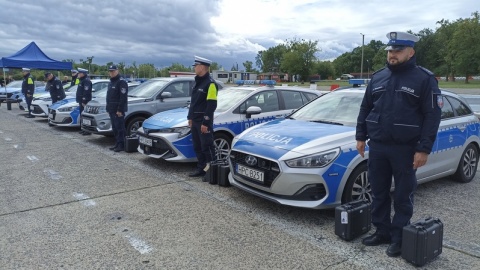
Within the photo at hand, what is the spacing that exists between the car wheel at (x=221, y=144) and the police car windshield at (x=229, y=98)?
0.48 metres

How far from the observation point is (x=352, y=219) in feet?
12.1

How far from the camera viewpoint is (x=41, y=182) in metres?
5.76

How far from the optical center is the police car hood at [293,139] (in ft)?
13.8

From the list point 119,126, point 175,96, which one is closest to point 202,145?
point 119,126

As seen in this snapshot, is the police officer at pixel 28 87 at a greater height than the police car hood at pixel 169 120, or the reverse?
the police officer at pixel 28 87

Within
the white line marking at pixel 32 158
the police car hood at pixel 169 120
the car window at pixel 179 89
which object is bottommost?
the white line marking at pixel 32 158

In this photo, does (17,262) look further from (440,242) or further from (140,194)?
(440,242)

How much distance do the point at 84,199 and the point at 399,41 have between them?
13.6 feet

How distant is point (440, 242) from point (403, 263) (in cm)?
38

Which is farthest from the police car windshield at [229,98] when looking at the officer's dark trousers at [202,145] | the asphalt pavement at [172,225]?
the asphalt pavement at [172,225]

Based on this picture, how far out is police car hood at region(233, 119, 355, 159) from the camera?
420 centimetres

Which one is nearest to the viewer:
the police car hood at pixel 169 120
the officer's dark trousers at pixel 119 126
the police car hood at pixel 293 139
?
the police car hood at pixel 293 139

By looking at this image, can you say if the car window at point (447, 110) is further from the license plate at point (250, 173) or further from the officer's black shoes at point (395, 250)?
the license plate at point (250, 173)

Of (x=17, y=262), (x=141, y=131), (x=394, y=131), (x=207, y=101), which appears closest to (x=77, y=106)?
(x=141, y=131)
